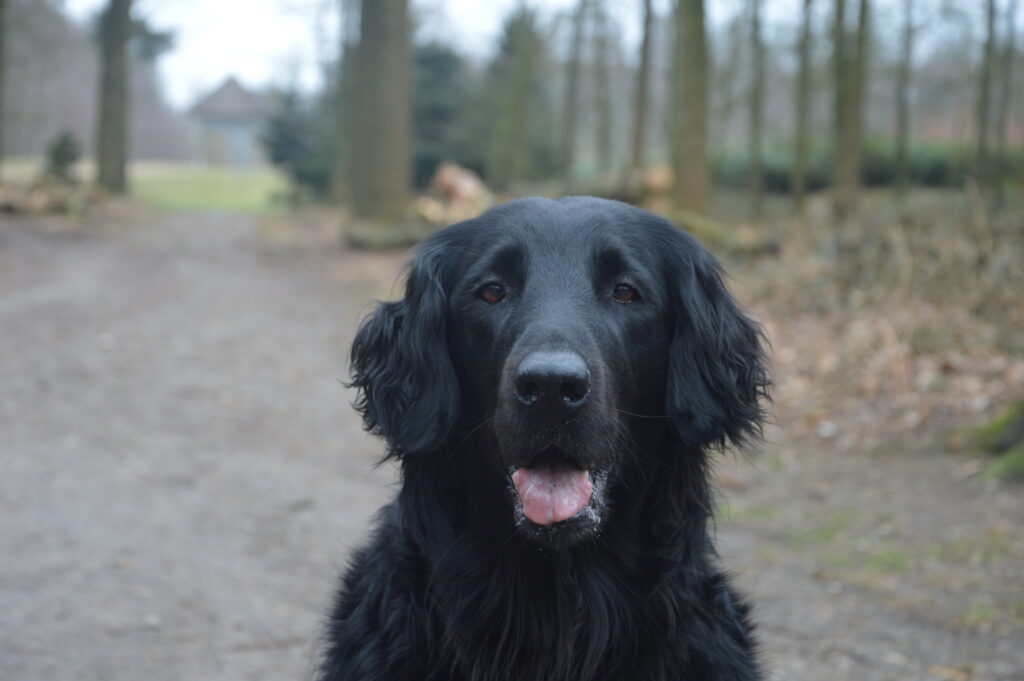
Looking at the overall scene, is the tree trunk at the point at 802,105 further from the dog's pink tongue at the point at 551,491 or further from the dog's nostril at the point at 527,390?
the dog's nostril at the point at 527,390

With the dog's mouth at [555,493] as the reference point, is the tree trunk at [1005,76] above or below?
above

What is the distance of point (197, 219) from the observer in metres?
27.5

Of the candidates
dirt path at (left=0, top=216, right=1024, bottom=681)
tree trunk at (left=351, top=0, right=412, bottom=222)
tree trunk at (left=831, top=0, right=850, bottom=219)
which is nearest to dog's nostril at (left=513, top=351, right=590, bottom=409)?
dirt path at (left=0, top=216, right=1024, bottom=681)

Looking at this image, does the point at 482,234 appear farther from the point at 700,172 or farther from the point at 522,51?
the point at 522,51

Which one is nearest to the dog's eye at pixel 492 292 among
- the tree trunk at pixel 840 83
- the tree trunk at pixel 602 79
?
the tree trunk at pixel 840 83

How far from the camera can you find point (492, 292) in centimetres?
299

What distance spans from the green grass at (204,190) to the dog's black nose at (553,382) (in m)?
28.3

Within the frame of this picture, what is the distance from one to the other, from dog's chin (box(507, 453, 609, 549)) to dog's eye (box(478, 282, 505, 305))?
0.55m

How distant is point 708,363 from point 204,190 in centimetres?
4279

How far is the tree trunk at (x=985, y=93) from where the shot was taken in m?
15.5

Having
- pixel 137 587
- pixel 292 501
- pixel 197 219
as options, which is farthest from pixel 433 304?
pixel 197 219

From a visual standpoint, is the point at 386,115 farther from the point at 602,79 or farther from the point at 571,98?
the point at 602,79

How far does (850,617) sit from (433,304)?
10.2ft

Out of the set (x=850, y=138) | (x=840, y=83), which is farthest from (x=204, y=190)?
(x=850, y=138)
